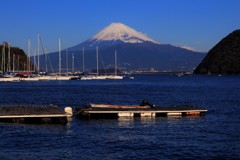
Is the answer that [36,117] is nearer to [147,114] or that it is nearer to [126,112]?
[126,112]

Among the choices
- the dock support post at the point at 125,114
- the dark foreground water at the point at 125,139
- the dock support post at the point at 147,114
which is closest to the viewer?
the dark foreground water at the point at 125,139

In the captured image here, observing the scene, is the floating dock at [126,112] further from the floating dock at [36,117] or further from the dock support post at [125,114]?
the floating dock at [36,117]

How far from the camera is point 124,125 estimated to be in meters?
39.1

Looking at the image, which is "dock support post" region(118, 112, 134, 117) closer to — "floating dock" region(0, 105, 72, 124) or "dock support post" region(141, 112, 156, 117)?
"dock support post" region(141, 112, 156, 117)

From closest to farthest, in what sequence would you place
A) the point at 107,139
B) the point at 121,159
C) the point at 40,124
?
the point at 121,159
the point at 107,139
the point at 40,124

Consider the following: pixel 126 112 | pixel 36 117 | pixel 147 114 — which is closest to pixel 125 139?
pixel 36 117

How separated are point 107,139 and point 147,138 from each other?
8.75ft

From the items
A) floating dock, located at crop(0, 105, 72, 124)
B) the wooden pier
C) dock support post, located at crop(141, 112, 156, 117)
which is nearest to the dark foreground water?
floating dock, located at crop(0, 105, 72, 124)

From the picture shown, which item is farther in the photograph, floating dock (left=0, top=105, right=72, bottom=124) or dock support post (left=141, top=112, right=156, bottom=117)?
dock support post (left=141, top=112, right=156, bottom=117)

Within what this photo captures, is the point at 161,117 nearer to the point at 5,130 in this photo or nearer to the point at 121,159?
the point at 5,130

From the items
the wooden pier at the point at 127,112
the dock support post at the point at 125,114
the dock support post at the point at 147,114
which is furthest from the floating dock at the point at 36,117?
the dock support post at the point at 147,114

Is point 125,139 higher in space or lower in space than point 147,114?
lower

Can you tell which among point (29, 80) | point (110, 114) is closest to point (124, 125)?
point (110, 114)

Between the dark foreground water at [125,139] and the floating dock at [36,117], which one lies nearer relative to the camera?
the dark foreground water at [125,139]
